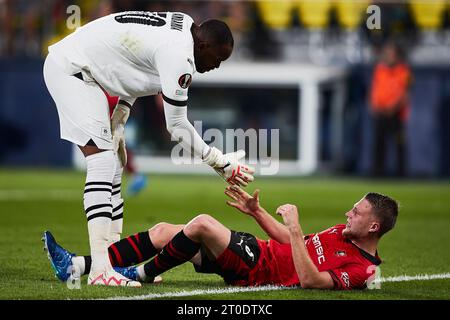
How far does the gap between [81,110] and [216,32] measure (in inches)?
42.0

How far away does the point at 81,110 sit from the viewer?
6.96 meters

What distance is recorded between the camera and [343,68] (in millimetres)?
22859

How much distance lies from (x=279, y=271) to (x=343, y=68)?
54.3 feet

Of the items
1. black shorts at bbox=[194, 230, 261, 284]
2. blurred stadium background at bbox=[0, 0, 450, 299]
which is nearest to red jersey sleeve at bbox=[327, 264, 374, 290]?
black shorts at bbox=[194, 230, 261, 284]

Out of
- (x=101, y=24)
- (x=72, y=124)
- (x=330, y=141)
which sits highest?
(x=101, y=24)

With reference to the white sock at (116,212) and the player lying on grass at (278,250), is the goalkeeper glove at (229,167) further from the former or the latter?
the white sock at (116,212)

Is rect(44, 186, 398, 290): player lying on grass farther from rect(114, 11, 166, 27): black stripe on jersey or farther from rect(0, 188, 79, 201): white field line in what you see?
rect(0, 188, 79, 201): white field line

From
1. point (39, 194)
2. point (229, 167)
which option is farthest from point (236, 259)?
point (39, 194)

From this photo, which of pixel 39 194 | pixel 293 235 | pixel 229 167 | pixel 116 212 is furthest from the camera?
pixel 39 194

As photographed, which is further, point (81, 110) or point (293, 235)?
point (81, 110)

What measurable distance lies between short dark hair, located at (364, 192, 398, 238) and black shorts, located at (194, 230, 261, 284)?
802 mm

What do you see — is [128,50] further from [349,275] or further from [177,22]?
[349,275]
